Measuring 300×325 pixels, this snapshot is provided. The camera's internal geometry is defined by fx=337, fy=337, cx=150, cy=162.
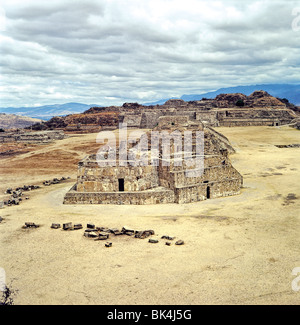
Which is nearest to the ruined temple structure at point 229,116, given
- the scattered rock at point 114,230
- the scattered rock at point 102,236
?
the scattered rock at point 114,230

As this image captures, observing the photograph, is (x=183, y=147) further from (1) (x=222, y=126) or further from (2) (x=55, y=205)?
(1) (x=222, y=126)

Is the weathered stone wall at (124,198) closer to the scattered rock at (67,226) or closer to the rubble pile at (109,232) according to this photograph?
the rubble pile at (109,232)

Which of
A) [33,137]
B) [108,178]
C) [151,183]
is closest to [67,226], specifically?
[108,178]

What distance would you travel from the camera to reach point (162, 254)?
36.8 ft

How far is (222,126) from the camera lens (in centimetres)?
6250

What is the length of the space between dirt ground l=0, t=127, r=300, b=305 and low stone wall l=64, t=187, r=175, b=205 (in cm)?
58

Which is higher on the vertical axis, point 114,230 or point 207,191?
point 207,191

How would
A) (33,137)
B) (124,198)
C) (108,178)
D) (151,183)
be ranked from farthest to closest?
1. (33,137)
2. (151,183)
3. (108,178)
4. (124,198)

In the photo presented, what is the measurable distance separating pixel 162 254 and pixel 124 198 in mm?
6679

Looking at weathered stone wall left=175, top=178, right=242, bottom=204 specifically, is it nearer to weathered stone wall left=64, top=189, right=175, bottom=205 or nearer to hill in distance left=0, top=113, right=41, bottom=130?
weathered stone wall left=64, top=189, right=175, bottom=205

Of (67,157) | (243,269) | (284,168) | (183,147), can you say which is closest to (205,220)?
(243,269)

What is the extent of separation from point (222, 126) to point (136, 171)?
1850 inches

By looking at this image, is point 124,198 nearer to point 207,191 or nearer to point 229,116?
point 207,191

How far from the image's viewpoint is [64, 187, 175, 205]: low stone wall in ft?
57.5
